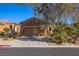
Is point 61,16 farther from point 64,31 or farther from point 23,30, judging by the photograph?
point 23,30

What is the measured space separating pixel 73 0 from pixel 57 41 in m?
11.1

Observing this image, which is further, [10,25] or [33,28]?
[10,25]

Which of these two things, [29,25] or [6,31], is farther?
[29,25]

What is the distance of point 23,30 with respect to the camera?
1487 inches

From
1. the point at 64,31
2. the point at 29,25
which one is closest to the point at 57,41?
the point at 64,31

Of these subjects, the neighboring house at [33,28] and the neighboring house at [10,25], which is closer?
the neighboring house at [33,28]

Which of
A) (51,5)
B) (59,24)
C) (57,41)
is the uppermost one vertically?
(51,5)

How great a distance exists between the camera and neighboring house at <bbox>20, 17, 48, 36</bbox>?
36.2 m

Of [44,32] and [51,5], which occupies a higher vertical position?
[51,5]

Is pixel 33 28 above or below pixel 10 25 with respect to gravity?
below

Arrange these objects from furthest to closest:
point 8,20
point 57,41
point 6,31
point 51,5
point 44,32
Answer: point 8,20, point 44,32, point 6,31, point 51,5, point 57,41

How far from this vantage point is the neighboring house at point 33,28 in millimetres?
36219

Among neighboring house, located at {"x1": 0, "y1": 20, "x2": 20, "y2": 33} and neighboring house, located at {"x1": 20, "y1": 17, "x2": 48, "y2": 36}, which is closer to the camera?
neighboring house, located at {"x1": 20, "y1": 17, "x2": 48, "y2": 36}

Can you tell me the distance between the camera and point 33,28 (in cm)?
3700
